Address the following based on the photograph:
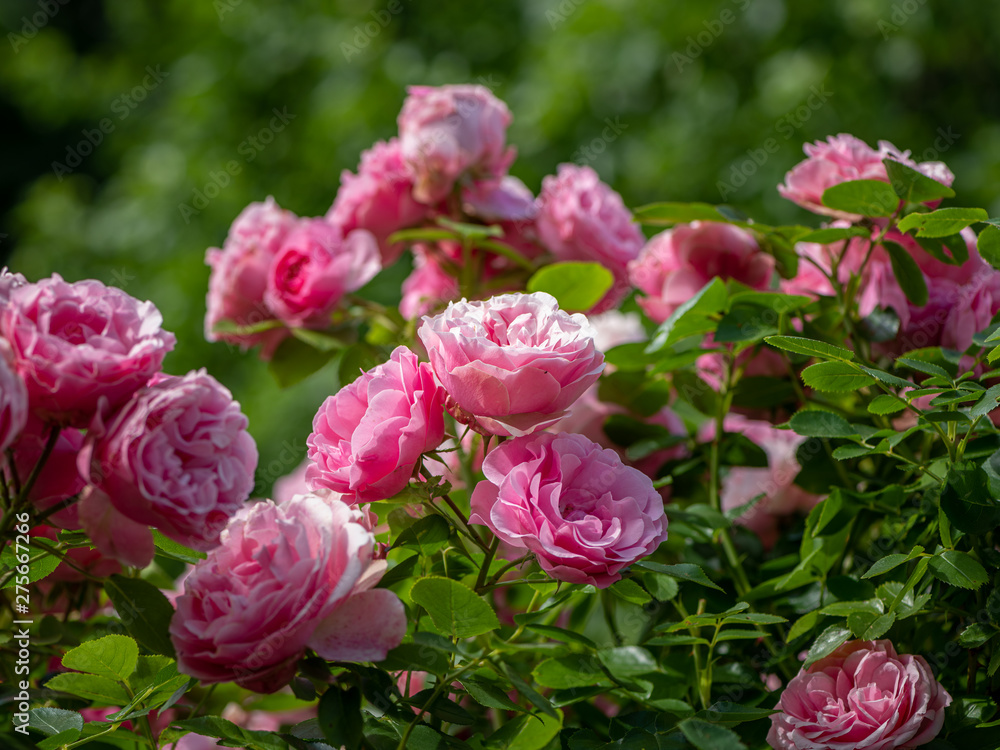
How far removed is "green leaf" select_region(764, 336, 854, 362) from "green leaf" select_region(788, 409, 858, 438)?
1.7 inches

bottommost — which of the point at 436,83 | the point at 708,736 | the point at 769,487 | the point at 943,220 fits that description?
the point at 436,83

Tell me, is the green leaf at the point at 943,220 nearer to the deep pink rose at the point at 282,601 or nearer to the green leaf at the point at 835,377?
the green leaf at the point at 835,377

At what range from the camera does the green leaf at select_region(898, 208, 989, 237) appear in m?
0.46

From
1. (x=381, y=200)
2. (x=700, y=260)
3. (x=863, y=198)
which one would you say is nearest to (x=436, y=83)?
(x=381, y=200)

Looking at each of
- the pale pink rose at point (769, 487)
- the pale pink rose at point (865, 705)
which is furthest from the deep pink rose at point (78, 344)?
the pale pink rose at point (769, 487)

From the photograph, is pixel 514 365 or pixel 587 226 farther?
pixel 587 226

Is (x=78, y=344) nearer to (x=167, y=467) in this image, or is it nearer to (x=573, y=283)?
(x=167, y=467)

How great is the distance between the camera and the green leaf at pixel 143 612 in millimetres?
376

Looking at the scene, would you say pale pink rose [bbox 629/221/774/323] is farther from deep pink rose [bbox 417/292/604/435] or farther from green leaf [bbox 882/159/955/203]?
deep pink rose [bbox 417/292/604/435]

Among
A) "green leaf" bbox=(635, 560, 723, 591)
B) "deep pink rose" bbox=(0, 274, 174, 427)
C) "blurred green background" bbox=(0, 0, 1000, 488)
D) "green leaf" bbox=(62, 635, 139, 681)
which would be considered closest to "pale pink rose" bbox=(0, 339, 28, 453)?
"deep pink rose" bbox=(0, 274, 174, 427)

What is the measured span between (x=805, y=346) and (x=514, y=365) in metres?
0.14

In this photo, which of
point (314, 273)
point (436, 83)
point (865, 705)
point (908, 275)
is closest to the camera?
point (865, 705)

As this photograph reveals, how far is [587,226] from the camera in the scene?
0.69 m

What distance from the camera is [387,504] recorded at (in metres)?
0.44
